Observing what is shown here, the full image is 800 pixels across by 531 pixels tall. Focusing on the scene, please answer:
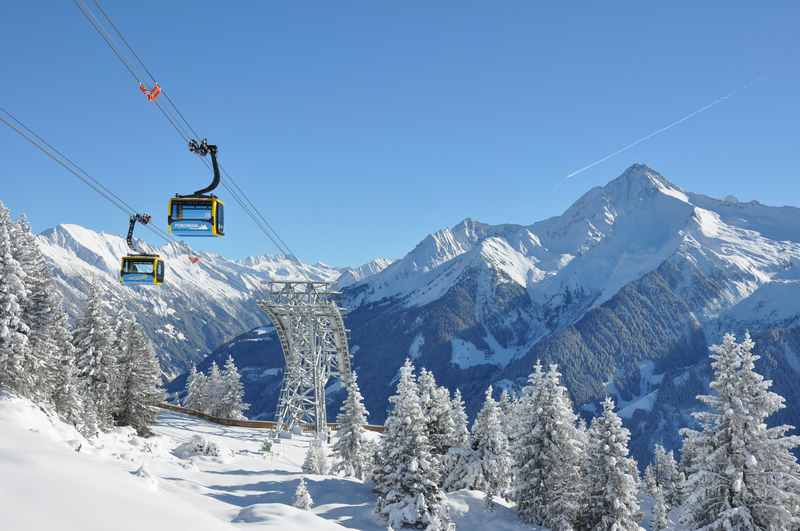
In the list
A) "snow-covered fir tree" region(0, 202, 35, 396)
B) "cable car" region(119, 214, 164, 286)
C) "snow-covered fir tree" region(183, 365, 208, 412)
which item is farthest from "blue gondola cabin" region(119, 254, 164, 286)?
"snow-covered fir tree" region(183, 365, 208, 412)

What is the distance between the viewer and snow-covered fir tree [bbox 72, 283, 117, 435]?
157 ft

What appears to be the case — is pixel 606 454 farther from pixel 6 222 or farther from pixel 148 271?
pixel 6 222

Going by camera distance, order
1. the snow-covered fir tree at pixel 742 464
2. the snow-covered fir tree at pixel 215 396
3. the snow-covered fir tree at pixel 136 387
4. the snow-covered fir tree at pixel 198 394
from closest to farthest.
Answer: the snow-covered fir tree at pixel 742 464, the snow-covered fir tree at pixel 136 387, the snow-covered fir tree at pixel 215 396, the snow-covered fir tree at pixel 198 394

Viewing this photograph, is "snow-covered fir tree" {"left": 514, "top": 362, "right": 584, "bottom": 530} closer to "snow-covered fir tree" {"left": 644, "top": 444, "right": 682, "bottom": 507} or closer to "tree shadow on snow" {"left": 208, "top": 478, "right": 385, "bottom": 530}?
"tree shadow on snow" {"left": 208, "top": 478, "right": 385, "bottom": 530}

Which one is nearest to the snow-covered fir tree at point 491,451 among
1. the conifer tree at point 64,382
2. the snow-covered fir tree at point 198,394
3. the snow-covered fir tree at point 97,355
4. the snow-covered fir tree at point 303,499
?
the snow-covered fir tree at point 303,499

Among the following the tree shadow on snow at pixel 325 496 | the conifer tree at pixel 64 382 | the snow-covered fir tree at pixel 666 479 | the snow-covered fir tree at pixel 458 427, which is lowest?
the snow-covered fir tree at pixel 666 479

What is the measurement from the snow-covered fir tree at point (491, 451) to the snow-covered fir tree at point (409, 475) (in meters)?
9.15

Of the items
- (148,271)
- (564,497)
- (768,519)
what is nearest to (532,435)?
(564,497)

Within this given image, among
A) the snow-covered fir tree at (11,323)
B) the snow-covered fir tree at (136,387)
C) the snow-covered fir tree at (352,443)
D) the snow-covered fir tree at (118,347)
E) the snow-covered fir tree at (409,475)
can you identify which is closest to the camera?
the snow-covered fir tree at (11,323)

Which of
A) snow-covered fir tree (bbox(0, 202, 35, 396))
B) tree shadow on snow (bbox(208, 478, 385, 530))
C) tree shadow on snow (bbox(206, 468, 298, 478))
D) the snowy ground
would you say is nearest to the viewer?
the snowy ground

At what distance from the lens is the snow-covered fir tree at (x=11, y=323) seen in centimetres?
3484

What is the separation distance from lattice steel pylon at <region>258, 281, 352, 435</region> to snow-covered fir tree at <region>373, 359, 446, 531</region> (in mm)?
21020

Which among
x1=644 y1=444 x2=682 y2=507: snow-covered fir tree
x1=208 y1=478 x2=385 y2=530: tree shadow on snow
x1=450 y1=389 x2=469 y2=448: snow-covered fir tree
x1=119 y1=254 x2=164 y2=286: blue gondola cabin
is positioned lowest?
x1=644 y1=444 x2=682 y2=507: snow-covered fir tree

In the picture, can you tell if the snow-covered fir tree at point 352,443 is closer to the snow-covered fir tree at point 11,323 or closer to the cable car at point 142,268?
the snow-covered fir tree at point 11,323
